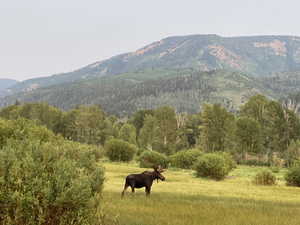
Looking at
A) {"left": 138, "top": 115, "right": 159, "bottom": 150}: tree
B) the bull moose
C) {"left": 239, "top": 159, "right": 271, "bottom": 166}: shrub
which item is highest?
the bull moose

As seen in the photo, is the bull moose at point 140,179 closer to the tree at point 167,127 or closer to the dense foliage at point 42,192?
the dense foliage at point 42,192

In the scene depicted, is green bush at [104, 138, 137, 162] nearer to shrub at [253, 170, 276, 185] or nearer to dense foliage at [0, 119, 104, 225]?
shrub at [253, 170, 276, 185]

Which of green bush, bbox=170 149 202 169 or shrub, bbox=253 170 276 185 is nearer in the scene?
shrub, bbox=253 170 276 185

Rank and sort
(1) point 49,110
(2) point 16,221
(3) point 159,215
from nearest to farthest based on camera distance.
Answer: (2) point 16,221, (3) point 159,215, (1) point 49,110

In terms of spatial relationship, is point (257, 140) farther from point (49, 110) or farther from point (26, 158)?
point (26, 158)

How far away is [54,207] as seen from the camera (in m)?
9.46

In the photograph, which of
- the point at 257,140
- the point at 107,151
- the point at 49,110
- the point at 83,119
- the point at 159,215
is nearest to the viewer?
the point at 159,215

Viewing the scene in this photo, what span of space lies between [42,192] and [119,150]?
57.0m

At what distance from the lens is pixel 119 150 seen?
65750mm

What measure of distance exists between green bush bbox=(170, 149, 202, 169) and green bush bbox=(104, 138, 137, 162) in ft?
27.9

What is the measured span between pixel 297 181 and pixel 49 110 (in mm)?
79631

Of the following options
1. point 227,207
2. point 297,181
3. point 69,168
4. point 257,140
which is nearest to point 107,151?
point 257,140

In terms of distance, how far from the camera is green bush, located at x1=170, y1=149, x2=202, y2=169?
195ft

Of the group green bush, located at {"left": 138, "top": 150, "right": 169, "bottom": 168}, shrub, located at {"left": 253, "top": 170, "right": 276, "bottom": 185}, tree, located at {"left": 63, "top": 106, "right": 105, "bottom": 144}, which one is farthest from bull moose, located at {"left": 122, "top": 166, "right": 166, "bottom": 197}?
tree, located at {"left": 63, "top": 106, "right": 105, "bottom": 144}
